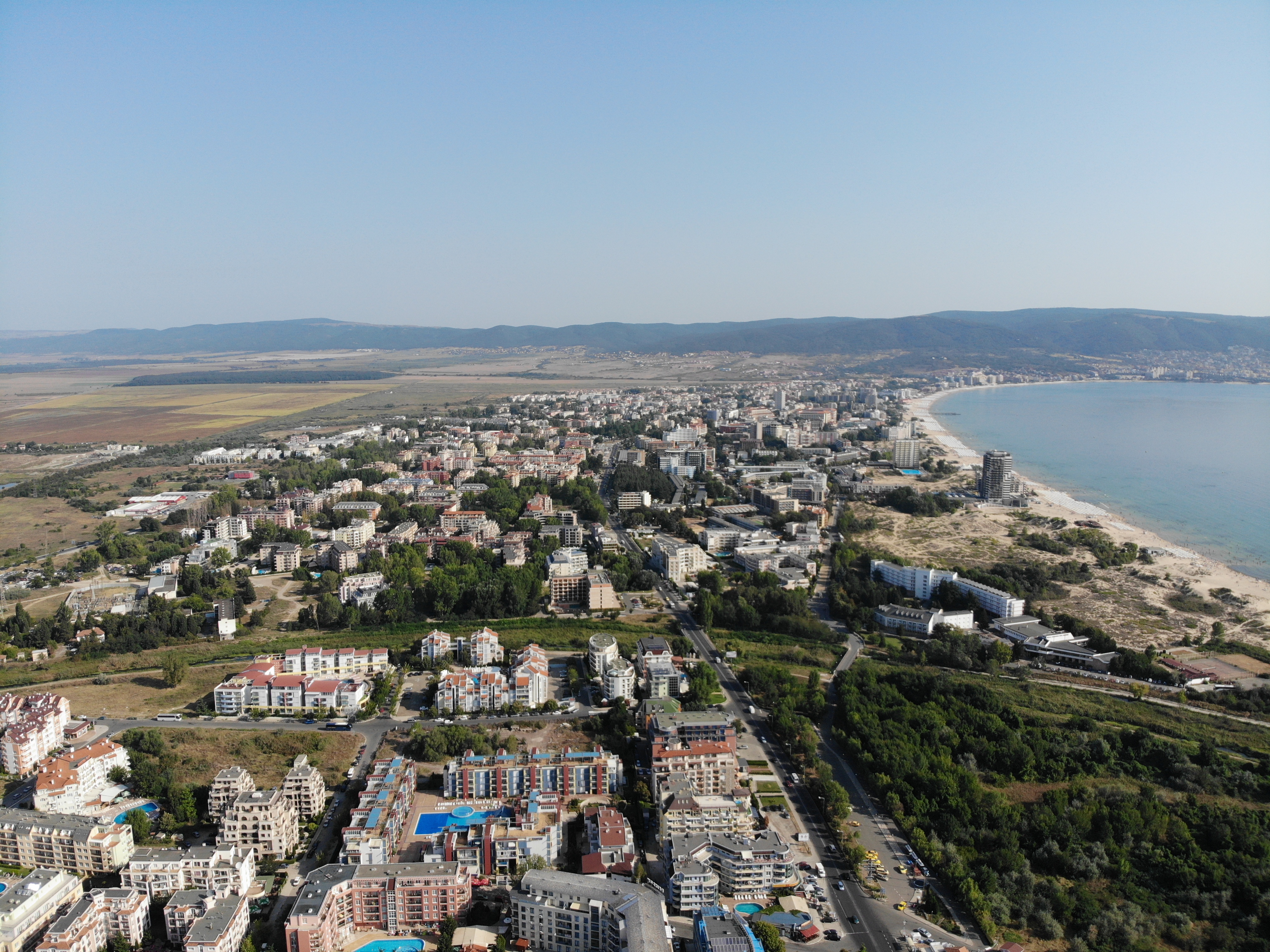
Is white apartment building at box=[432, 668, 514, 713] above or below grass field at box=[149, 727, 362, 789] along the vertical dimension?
above

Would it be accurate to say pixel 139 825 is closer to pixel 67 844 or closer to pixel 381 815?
pixel 67 844

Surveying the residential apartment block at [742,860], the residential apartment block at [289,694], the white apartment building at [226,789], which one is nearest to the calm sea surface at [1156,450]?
the residential apartment block at [742,860]

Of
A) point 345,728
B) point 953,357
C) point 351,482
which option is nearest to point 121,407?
point 351,482

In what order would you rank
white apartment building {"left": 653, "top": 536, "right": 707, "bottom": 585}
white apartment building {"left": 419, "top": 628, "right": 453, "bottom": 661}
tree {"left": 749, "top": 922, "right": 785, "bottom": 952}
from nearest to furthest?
1. tree {"left": 749, "top": 922, "right": 785, "bottom": 952}
2. white apartment building {"left": 419, "top": 628, "right": 453, "bottom": 661}
3. white apartment building {"left": 653, "top": 536, "right": 707, "bottom": 585}

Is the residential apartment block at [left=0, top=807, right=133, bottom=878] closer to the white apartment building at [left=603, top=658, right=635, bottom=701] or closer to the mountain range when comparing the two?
the white apartment building at [left=603, top=658, right=635, bottom=701]

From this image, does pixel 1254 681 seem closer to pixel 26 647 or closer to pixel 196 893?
pixel 196 893

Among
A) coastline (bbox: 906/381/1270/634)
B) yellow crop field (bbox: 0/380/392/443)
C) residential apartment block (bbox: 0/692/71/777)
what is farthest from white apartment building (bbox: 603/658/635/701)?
yellow crop field (bbox: 0/380/392/443)

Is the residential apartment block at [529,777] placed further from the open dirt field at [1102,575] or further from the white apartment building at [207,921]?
the open dirt field at [1102,575]
